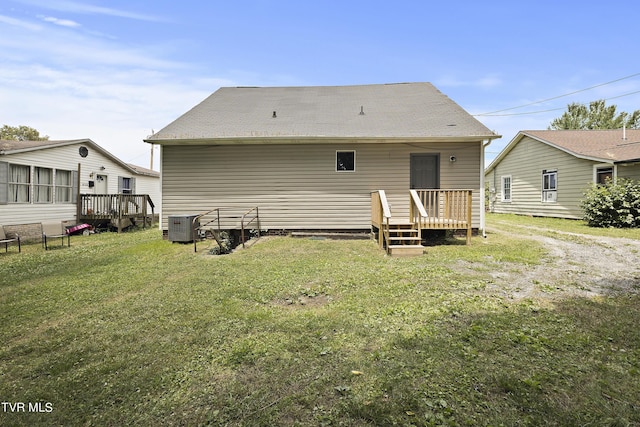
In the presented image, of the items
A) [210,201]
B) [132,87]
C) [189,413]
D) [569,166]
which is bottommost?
[189,413]

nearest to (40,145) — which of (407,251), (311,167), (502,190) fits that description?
(311,167)

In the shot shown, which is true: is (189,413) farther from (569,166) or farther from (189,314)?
(569,166)

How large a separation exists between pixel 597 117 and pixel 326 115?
40444 millimetres

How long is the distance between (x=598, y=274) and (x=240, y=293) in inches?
230

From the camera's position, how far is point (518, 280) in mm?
4988

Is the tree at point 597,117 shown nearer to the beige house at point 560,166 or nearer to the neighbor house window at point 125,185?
the beige house at point 560,166

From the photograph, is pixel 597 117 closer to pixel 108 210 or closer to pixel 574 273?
pixel 574 273

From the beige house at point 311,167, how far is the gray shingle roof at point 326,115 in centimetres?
6

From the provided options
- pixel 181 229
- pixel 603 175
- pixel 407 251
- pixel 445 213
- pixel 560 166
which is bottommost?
pixel 407 251

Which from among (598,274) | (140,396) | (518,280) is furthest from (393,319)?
(598,274)

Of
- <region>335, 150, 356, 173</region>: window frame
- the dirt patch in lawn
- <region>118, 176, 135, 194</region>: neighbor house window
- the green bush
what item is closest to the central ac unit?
<region>335, 150, 356, 173</region>: window frame

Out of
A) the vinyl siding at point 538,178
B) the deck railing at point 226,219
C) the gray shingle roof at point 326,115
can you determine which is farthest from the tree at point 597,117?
the deck railing at point 226,219

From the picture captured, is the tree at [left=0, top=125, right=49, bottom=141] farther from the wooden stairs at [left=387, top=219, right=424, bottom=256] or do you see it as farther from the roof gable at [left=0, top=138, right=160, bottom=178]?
the wooden stairs at [left=387, top=219, right=424, bottom=256]

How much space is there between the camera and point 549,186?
51.2 ft
